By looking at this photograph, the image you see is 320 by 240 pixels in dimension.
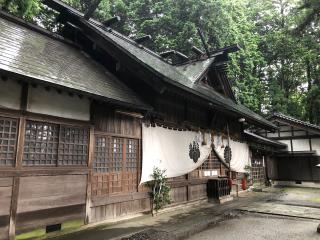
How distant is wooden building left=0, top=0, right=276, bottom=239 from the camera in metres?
6.11

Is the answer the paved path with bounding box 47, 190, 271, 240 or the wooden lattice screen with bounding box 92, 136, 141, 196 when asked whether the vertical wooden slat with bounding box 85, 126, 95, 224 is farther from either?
the paved path with bounding box 47, 190, 271, 240

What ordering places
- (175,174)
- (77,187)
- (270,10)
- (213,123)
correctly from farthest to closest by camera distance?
1. (270,10)
2. (213,123)
3. (175,174)
4. (77,187)

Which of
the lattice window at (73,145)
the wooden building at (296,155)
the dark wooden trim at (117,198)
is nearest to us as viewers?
the lattice window at (73,145)

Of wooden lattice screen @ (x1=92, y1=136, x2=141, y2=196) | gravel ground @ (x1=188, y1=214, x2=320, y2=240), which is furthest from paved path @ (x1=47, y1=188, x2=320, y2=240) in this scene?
wooden lattice screen @ (x1=92, y1=136, x2=141, y2=196)

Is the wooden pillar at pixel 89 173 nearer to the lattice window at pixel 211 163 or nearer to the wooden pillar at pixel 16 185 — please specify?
the wooden pillar at pixel 16 185

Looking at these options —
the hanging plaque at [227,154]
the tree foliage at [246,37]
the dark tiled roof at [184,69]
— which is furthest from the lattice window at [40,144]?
the tree foliage at [246,37]

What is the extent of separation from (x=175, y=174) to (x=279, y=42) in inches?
983

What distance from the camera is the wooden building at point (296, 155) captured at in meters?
22.3

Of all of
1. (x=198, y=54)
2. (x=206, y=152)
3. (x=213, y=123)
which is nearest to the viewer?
(x=206, y=152)

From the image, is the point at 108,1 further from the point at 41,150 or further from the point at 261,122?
the point at 41,150

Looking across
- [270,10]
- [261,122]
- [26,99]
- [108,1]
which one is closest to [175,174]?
[26,99]

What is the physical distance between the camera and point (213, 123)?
1363 centimetres

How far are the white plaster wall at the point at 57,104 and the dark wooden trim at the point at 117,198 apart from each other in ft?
7.65

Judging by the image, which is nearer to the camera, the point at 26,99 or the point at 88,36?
the point at 26,99
